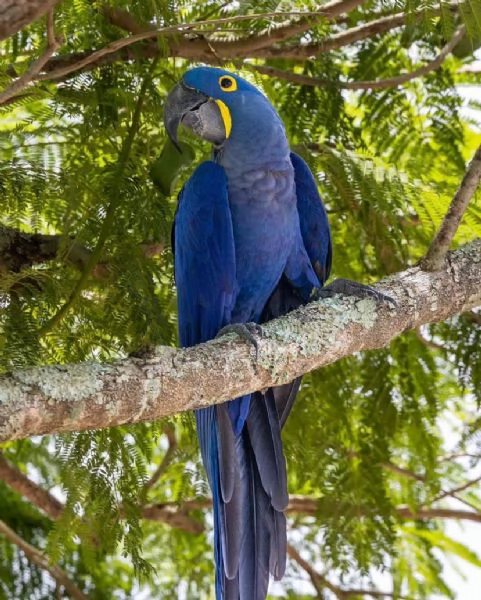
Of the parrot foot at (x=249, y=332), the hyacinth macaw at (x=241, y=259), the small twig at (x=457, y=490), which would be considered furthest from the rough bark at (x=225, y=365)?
the small twig at (x=457, y=490)

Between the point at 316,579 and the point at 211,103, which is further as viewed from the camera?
the point at 316,579

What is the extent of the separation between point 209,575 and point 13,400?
2130 millimetres

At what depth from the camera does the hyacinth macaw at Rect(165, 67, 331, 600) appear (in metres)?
2.22

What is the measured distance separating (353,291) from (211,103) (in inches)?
24.7

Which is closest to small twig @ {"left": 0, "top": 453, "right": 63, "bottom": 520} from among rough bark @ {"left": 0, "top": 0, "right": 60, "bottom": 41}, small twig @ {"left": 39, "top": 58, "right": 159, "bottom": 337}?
small twig @ {"left": 39, "top": 58, "right": 159, "bottom": 337}

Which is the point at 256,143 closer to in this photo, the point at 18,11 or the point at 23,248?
the point at 23,248

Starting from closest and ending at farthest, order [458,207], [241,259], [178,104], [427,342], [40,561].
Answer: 1. [458,207]
2. [178,104]
3. [241,259]
4. [427,342]
5. [40,561]

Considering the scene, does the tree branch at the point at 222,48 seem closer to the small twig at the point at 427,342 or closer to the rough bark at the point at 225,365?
the rough bark at the point at 225,365

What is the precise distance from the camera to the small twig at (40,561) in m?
2.86

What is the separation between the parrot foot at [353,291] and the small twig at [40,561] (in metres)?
1.21

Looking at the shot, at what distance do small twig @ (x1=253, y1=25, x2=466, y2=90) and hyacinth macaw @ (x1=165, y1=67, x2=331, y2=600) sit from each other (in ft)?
0.84

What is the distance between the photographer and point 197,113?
2367mm

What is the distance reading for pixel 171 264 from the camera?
2.58 m

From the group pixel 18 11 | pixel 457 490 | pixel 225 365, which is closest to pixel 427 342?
pixel 457 490
